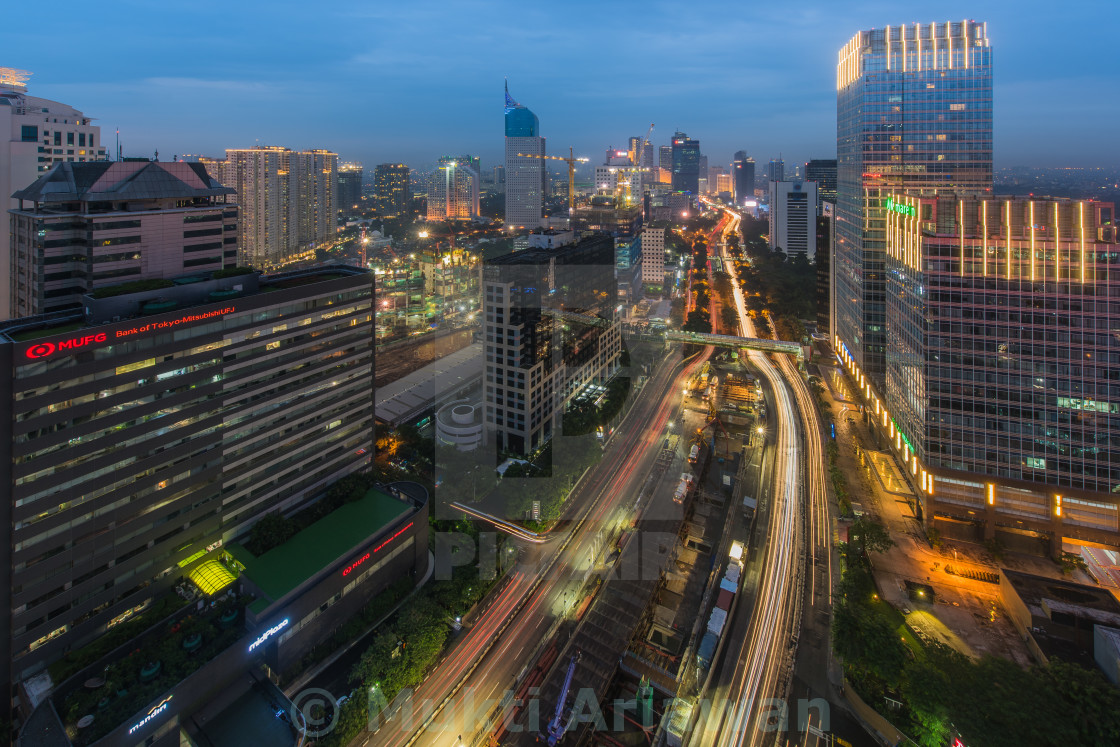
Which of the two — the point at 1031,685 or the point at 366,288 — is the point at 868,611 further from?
the point at 366,288

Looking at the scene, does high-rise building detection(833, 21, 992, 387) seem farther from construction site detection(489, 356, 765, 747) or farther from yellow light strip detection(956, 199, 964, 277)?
construction site detection(489, 356, 765, 747)

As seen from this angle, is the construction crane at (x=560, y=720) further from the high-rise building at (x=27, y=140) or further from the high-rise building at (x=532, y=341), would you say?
the high-rise building at (x=27, y=140)

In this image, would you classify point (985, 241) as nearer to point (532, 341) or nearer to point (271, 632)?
point (532, 341)

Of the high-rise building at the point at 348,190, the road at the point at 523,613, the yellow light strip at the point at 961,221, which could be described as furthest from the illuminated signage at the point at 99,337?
the high-rise building at the point at 348,190

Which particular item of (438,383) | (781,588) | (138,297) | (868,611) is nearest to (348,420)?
(138,297)

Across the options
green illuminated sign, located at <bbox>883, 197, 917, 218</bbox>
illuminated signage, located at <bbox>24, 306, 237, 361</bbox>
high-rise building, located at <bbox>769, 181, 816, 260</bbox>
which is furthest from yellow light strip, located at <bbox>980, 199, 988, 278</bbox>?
high-rise building, located at <bbox>769, 181, 816, 260</bbox>

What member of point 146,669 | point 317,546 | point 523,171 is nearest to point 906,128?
point 317,546
